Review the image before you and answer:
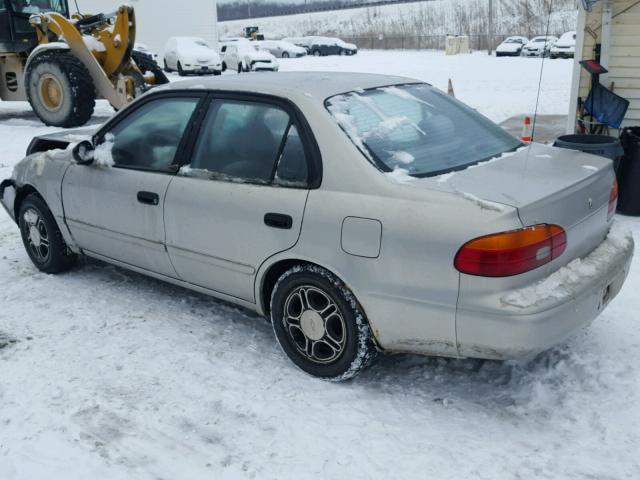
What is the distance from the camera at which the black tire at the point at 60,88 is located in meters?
12.3

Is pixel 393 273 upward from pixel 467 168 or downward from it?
downward

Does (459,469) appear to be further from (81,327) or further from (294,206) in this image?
(81,327)

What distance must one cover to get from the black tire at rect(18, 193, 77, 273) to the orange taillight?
134 inches

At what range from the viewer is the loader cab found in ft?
43.5

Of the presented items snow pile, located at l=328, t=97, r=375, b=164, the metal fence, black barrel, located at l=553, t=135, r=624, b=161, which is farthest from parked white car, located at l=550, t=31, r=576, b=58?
snow pile, located at l=328, t=97, r=375, b=164

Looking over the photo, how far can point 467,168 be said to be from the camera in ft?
11.1

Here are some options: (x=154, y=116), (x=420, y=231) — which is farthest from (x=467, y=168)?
(x=154, y=116)

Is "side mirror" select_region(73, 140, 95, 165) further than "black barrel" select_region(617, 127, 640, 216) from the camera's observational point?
No

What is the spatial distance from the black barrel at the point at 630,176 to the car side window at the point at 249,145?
4.50m

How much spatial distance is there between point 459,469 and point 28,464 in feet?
6.26

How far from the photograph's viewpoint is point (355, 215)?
3.16m

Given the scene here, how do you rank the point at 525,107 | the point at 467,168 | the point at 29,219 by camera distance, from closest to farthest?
the point at 467,168 → the point at 29,219 → the point at 525,107

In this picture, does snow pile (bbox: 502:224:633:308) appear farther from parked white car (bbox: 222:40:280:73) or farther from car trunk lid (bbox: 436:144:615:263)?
parked white car (bbox: 222:40:280:73)

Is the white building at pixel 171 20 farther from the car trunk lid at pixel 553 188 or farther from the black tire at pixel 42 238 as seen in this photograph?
the car trunk lid at pixel 553 188
